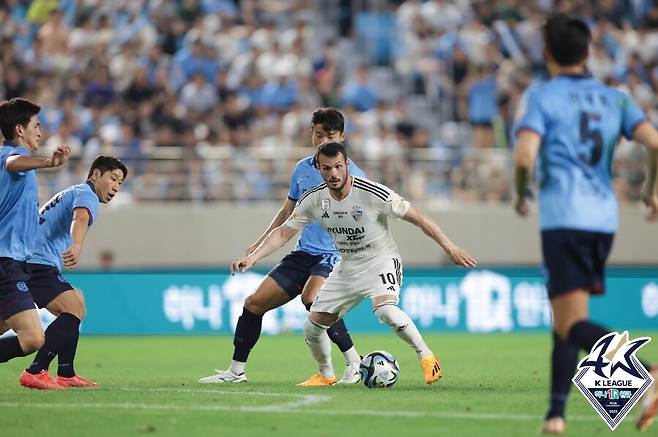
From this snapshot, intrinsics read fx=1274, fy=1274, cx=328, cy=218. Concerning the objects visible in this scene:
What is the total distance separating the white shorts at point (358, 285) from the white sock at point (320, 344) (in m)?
0.23

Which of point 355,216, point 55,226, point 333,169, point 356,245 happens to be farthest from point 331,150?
point 55,226

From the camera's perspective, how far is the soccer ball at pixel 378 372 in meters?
10.6

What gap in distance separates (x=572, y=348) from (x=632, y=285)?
1337cm

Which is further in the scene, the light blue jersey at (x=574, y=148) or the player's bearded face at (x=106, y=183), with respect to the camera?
the player's bearded face at (x=106, y=183)

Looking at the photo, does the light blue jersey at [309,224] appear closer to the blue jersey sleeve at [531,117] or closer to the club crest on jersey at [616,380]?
the club crest on jersey at [616,380]

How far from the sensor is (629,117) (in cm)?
741

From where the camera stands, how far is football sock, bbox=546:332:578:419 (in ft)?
23.4

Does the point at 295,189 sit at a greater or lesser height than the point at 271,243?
greater

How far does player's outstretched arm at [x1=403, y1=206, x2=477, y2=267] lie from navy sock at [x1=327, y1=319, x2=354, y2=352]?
5.31 ft

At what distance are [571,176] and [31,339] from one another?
4.52 meters

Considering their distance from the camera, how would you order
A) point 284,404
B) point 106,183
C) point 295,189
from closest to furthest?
1. point 284,404
2. point 106,183
3. point 295,189

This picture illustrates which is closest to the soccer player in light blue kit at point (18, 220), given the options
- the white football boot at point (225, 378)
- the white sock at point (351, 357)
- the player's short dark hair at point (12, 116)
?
the player's short dark hair at point (12, 116)

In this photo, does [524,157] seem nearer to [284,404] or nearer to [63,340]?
[284,404]

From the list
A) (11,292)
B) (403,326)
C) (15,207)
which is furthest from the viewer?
(403,326)
